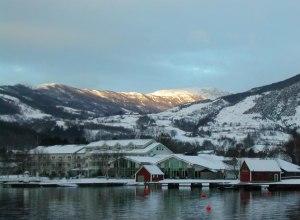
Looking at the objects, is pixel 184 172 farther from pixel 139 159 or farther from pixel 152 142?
pixel 152 142

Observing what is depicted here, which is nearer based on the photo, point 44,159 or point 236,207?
point 236,207

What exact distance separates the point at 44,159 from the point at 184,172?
159 ft

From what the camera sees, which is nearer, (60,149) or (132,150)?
(132,150)

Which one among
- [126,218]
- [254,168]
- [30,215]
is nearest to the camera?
[126,218]

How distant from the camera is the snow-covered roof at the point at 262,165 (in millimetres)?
126562

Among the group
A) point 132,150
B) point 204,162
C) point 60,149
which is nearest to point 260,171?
point 204,162

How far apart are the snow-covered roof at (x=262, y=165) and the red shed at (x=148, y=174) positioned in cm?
2259

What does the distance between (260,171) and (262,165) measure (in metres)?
1.64

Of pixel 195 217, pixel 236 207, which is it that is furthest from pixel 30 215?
pixel 236 207

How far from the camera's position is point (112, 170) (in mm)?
162125

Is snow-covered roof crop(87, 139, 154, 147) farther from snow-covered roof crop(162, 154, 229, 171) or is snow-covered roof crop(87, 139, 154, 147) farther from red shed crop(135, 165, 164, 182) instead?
red shed crop(135, 165, 164, 182)

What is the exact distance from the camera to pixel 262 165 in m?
128

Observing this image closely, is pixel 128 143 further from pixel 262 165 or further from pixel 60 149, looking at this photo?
pixel 262 165

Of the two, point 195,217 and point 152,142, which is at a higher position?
point 152,142
